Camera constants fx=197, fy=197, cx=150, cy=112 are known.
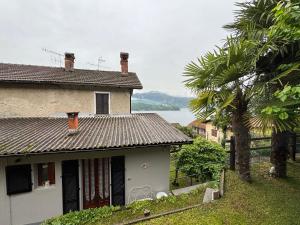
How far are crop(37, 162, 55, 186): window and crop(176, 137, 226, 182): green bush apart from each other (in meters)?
7.13

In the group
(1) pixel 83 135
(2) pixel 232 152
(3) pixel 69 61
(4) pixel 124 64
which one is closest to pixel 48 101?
(3) pixel 69 61

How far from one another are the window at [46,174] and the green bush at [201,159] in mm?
7135

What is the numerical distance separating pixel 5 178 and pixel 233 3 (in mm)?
10506

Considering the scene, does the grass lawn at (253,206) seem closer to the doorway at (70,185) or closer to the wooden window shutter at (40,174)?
the doorway at (70,185)

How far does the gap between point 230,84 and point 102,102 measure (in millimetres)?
8659

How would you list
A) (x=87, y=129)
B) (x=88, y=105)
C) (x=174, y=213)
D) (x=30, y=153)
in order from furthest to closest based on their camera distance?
(x=88, y=105) → (x=87, y=129) → (x=30, y=153) → (x=174, y=213)

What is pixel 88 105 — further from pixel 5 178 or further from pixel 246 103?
pixel 246 103

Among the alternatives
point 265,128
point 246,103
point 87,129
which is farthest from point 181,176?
point 265,128

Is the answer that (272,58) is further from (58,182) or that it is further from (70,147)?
(58,182)

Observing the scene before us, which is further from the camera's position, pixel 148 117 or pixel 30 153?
pixel 148 117

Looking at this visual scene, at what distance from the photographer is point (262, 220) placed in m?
5.31

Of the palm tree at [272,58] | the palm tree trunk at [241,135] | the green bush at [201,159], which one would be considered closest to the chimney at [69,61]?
the green bush at [201,159]

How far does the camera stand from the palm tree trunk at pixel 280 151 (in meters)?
7.60

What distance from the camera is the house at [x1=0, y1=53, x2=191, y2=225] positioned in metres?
7.40
